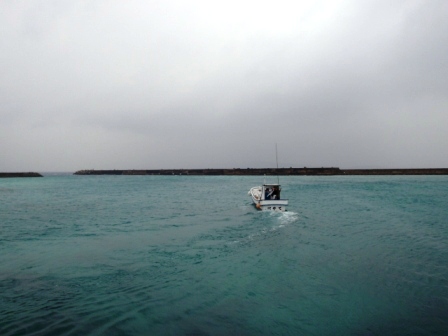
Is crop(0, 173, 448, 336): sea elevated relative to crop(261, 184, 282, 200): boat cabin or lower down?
lower down

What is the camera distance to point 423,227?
66.5 ft

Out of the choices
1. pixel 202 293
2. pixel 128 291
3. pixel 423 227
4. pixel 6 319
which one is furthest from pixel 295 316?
pixel 423 227

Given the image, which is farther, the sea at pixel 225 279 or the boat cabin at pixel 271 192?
the boat cabin at pixel 271 192

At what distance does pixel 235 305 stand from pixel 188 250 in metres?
6.60

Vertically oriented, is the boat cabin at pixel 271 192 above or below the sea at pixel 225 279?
above

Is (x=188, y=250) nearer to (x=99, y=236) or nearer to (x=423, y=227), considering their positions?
(x=99, y=236)

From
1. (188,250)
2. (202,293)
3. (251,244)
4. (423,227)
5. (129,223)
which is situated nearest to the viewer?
(202,293)

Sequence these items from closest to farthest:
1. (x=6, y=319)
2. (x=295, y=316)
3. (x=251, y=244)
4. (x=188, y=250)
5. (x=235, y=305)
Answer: (x=6, y=319), (x=295, y=316), (x=235, y=305), (x=188, y=250), (x=251, y=244)

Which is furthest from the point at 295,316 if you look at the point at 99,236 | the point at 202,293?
the point at 99,236

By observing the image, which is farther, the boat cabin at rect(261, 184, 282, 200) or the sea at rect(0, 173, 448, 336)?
the boat cabin at rect(261, 184, 282, 200)

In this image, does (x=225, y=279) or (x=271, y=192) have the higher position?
(x=271, y=192)

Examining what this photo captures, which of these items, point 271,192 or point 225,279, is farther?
point 271,192

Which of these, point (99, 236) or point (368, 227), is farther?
point (368, 227)

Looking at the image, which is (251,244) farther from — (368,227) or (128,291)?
(368,227)
